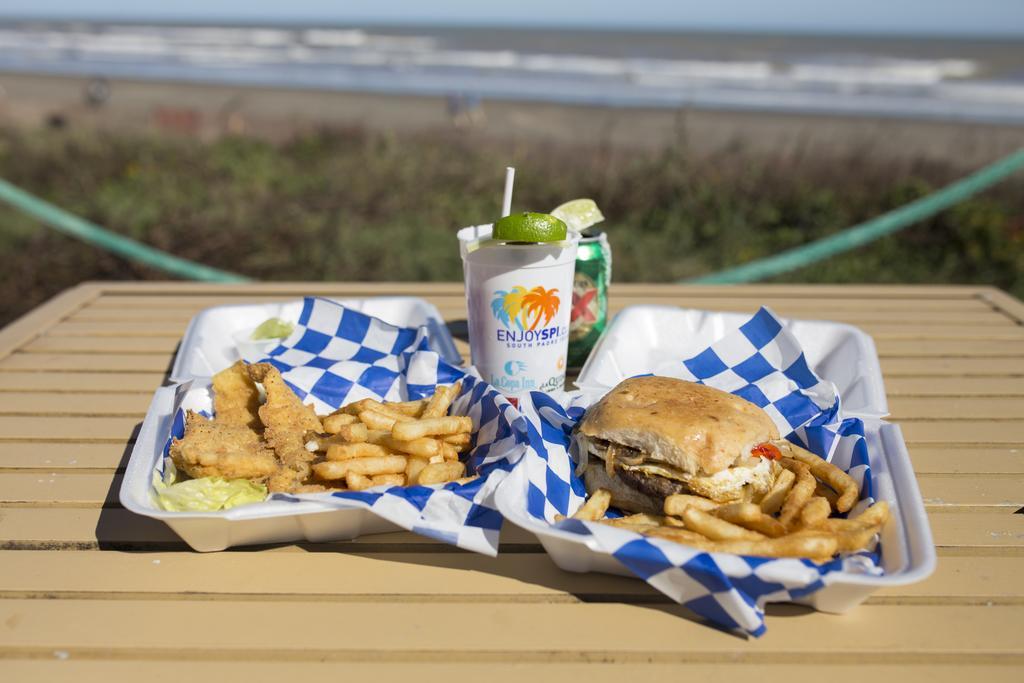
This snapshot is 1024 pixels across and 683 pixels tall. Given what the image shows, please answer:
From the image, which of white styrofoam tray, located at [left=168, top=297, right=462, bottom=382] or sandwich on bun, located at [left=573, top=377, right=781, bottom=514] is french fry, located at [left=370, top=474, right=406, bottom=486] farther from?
white styrofoam tray, located at [left=168, top=297, right=462, bottom=382]

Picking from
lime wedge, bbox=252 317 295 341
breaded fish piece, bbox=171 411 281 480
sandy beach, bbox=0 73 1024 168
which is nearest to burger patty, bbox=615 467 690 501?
breaded fish piece, bbox=171 411 281 480

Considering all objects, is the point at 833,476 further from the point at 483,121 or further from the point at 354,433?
the point at 483,121

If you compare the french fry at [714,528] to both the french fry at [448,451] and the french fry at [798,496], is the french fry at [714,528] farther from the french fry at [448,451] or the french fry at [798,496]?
the french fry at [448,451]

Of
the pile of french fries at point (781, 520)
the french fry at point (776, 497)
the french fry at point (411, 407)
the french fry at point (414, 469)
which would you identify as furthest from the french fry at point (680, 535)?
the french fry at point (411, 407)

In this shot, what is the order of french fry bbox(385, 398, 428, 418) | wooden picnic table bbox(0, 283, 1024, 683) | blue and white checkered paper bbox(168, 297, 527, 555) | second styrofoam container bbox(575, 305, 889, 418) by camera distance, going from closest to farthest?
wooden picnic table bbox(0, 283, 1024, 683)
blue and white checkered paper bbox(168, 297, 527, 555)
french fry bbox(385, 398, 428, 418)
second styrofoam container bbox(575, 305, 889, 418)

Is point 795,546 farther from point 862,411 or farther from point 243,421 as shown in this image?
point 243,421
